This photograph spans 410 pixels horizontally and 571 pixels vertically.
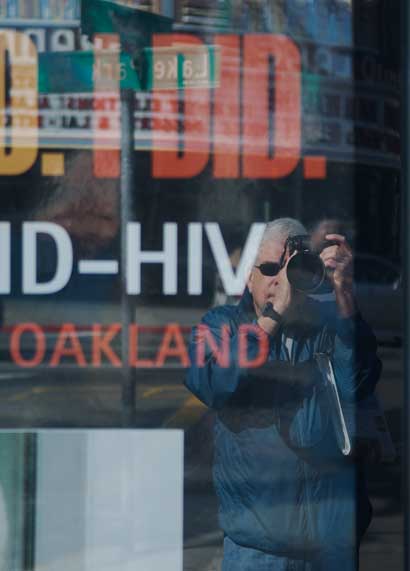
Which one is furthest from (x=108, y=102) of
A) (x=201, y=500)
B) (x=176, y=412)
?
(x=201, y=500)

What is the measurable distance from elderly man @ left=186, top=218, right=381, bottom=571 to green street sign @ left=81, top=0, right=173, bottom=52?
72 centimetres

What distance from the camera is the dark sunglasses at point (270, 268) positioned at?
352cm

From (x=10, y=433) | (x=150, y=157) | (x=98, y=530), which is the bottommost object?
(x=98, y=530)

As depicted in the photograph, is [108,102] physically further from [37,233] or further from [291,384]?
[291,384]

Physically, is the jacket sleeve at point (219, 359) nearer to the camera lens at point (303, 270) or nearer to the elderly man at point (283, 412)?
the elderly man at point (283, 412)

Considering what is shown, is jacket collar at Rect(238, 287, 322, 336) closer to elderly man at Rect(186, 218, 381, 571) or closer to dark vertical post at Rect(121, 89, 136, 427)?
elderly man at Rect(186, 218, 381, 571)

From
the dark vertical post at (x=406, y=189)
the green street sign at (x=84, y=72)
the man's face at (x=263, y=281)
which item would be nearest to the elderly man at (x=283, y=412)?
the man's face at (x=263, y=281)

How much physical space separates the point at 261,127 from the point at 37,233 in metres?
0.79

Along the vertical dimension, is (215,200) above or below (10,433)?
above

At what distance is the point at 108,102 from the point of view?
11.5ft

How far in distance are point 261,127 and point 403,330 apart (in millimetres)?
801

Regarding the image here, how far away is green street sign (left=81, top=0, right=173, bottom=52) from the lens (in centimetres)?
349

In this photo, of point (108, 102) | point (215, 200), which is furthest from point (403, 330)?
point (108, 102)

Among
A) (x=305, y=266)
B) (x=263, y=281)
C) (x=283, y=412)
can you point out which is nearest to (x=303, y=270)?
(x=305, y=266)
